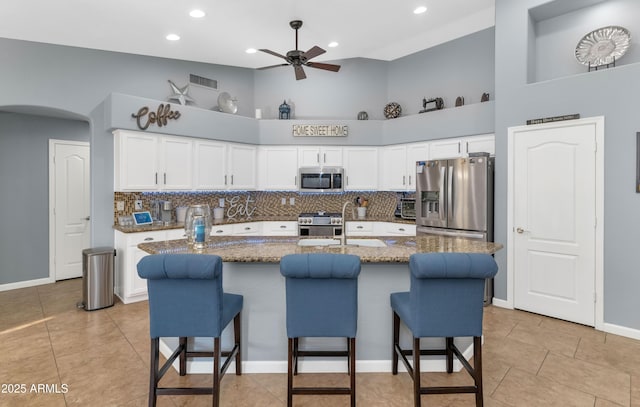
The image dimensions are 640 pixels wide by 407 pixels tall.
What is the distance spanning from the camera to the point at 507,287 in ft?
13.4

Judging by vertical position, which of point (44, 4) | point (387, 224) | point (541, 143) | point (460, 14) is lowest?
point (387, 224)

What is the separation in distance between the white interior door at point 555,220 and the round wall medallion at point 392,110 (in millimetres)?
2285

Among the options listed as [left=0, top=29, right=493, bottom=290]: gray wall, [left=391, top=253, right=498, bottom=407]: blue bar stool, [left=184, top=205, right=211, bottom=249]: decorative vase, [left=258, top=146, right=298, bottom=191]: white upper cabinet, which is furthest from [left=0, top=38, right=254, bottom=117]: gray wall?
[left=391, top=253, right=498, bottom=407]: blue bar stool

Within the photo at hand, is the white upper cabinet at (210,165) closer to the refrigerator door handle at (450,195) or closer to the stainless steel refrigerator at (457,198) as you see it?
the stainless steel refrigerator at (457,198)

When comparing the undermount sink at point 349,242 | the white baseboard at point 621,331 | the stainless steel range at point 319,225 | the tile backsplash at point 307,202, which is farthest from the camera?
the tile backsplash at point 307,202

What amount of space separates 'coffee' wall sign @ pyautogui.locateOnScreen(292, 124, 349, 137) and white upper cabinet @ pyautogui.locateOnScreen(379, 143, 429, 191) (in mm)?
791

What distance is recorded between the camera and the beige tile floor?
2311mm

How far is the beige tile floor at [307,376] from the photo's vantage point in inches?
91.0

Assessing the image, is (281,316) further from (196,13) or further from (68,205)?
(68,205)

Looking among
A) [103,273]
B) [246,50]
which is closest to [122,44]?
[246,50]

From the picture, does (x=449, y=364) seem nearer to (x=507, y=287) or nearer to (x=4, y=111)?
(x=507, y=287)

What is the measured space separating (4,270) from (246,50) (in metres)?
4.73

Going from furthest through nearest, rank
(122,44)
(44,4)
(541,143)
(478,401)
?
(122,44) → (541,143) → (44,4) → (478,401)

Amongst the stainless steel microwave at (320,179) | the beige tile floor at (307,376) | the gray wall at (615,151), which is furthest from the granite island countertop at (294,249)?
the stainless steel microwave at (320,179)
